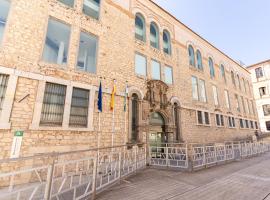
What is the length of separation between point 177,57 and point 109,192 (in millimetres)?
12343

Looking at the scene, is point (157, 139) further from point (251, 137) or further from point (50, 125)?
point (251, 137)

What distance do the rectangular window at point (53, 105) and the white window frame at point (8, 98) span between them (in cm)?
111

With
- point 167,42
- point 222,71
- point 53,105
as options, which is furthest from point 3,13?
point 222,71

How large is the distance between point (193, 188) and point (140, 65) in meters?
8.25

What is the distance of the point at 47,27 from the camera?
7.48 m

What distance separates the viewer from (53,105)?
22.7 feet

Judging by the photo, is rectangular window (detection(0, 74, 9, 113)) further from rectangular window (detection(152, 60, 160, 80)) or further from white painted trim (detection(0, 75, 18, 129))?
rectangular window (detection(152, 60, 160, 80))

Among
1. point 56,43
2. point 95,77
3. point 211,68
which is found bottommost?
point 95,77

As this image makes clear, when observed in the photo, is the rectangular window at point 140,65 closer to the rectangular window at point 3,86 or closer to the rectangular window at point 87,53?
the rectangular window at point 87,53

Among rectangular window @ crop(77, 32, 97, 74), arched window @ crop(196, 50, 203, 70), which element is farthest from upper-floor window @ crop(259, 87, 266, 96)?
Result: rectangular window @ crop(77, 32, 97, 74)

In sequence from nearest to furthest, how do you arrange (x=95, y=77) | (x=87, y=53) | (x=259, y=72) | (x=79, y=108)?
(x=79, y=108)
(x=95, y=77)
(x=87, y=53)
(x=259, y=72)

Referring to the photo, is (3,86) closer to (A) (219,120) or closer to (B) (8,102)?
(B) (8,102)

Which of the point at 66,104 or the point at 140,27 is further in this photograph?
the point at 140,27

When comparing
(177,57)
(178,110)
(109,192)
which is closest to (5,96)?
(109,192)
